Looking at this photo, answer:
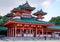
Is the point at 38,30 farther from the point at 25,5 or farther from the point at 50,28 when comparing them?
the point at 25,5

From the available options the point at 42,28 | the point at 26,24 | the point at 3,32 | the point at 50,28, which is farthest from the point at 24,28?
the point at 3,32

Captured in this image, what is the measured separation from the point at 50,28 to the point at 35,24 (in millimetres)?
5612

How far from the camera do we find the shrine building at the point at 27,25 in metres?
27.3

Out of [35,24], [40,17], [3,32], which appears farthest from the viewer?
[3,32]

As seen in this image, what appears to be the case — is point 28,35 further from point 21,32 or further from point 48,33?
point 48,33

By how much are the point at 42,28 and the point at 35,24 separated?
102 inches

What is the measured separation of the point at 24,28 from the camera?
2808cm

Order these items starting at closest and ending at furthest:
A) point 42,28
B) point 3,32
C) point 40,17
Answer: point 42,28 → point 40,17 → point 3,32

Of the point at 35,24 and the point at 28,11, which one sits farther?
the point at 28,11

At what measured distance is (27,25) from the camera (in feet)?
92.4

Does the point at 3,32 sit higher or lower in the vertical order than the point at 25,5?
lower

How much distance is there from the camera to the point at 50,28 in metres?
32.3

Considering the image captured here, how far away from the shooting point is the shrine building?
27344 mm

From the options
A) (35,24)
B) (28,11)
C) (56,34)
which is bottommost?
(56,34)
